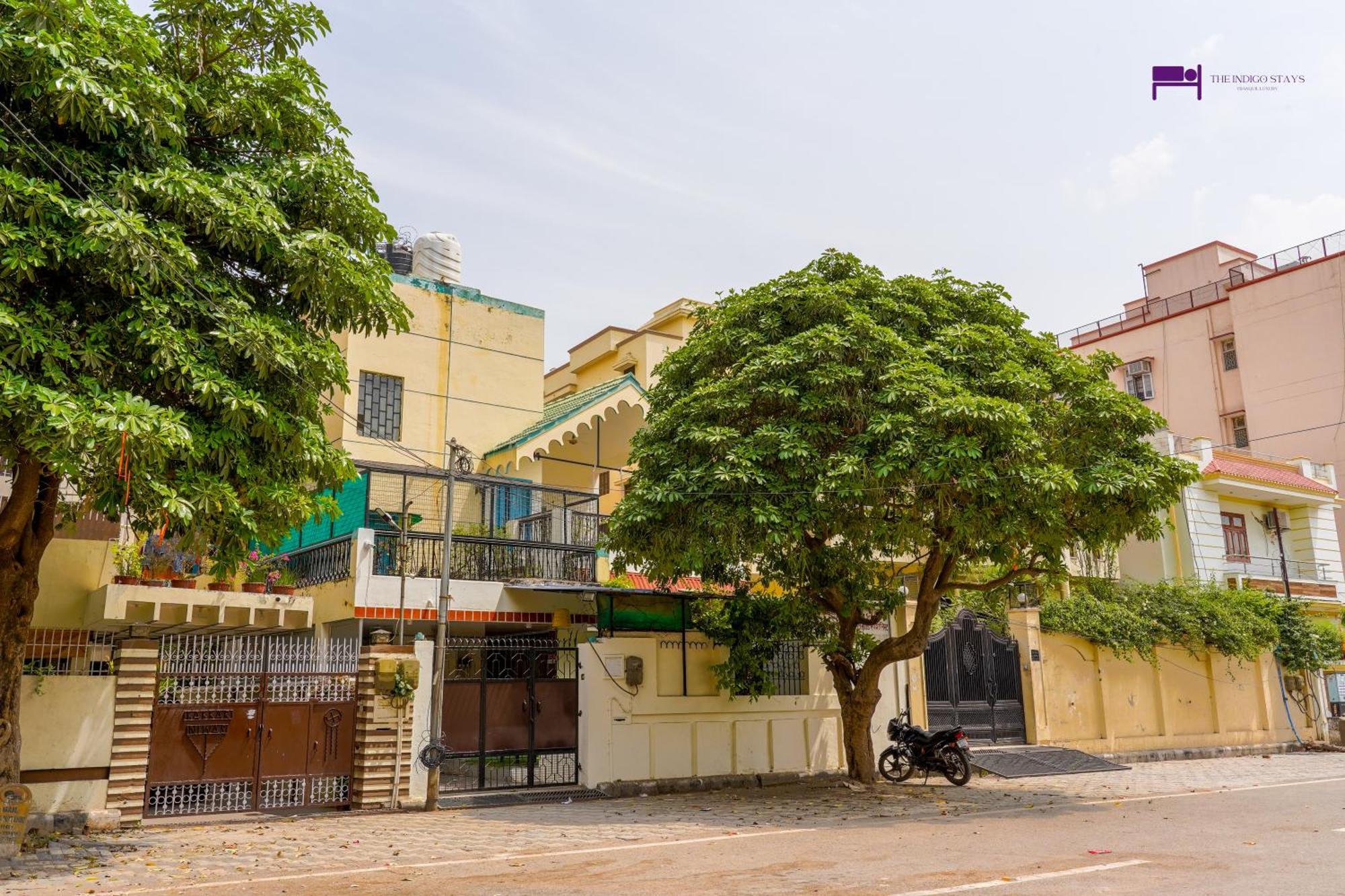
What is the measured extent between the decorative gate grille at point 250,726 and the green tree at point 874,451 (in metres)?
4.33

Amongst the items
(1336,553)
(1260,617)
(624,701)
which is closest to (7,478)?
(624,701)

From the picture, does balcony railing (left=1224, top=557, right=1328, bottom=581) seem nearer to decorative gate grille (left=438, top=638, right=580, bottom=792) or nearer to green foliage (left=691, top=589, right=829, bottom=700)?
green foliage (left=691, top=589, right=829, bottom=700)

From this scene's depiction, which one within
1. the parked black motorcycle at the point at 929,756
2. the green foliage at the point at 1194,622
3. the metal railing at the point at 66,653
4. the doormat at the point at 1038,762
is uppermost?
the green foliage at the point at 1194,622

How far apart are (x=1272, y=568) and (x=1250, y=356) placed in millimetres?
7081

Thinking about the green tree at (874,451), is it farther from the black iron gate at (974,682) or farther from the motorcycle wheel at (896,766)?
the black iron gate at (974,682)

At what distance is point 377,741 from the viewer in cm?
1348

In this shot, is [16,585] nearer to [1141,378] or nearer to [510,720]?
[510,720]

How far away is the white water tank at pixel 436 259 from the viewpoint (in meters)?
22.8

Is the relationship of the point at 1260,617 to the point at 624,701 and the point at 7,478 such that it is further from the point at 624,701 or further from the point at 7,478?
the point at 7,478

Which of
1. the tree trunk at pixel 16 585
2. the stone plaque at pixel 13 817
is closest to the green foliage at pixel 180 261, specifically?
the tree trunk at pixel 16 585

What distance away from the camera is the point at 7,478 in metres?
15.4

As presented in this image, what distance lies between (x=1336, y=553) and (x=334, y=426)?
27.7m

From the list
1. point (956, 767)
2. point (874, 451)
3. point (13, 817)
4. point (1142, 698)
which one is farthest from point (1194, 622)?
point (13, 817)

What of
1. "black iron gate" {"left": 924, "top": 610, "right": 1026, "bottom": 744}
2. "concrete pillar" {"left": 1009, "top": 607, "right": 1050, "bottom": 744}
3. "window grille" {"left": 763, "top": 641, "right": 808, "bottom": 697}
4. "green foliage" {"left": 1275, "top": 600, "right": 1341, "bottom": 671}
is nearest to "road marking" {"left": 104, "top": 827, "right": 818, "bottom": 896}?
"window grille" {"left": 763, "top": 641, "right": 808, "bottom": 697}
